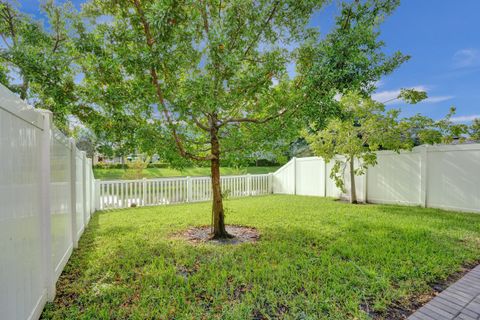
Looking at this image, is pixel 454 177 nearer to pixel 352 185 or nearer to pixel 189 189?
pixel 352 185

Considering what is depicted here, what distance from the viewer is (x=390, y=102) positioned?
7883mm

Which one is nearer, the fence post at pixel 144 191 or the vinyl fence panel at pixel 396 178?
the vinyl fence panel at pixel 396 178

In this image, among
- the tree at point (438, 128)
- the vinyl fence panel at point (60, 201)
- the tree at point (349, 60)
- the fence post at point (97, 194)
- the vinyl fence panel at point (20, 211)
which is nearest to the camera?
the vinyl fence panel at point (20, 211)

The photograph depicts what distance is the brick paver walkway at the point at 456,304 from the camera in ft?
7.47

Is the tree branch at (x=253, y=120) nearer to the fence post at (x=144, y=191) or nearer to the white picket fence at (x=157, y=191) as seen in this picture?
the white picket fence at (x=157, y=191)

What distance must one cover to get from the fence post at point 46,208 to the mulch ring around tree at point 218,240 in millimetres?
2230

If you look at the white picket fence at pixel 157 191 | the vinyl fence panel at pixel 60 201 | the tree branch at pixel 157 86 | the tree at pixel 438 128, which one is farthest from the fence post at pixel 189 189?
the tree at pixel 438 128

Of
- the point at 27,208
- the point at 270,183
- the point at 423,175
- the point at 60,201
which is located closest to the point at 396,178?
the point at 423,175

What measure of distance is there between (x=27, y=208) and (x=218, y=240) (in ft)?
10.2

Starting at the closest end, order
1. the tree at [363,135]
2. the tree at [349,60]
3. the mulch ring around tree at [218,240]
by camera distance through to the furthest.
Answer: the tree at [349,60]
the mulch ring around tree at [218,240]
the tree at [363,135]

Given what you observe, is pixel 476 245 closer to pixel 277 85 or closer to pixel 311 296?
pixel 311 296

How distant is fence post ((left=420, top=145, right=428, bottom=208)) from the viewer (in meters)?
7.42

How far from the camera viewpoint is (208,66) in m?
3.71

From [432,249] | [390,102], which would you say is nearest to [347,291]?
[432,249]
